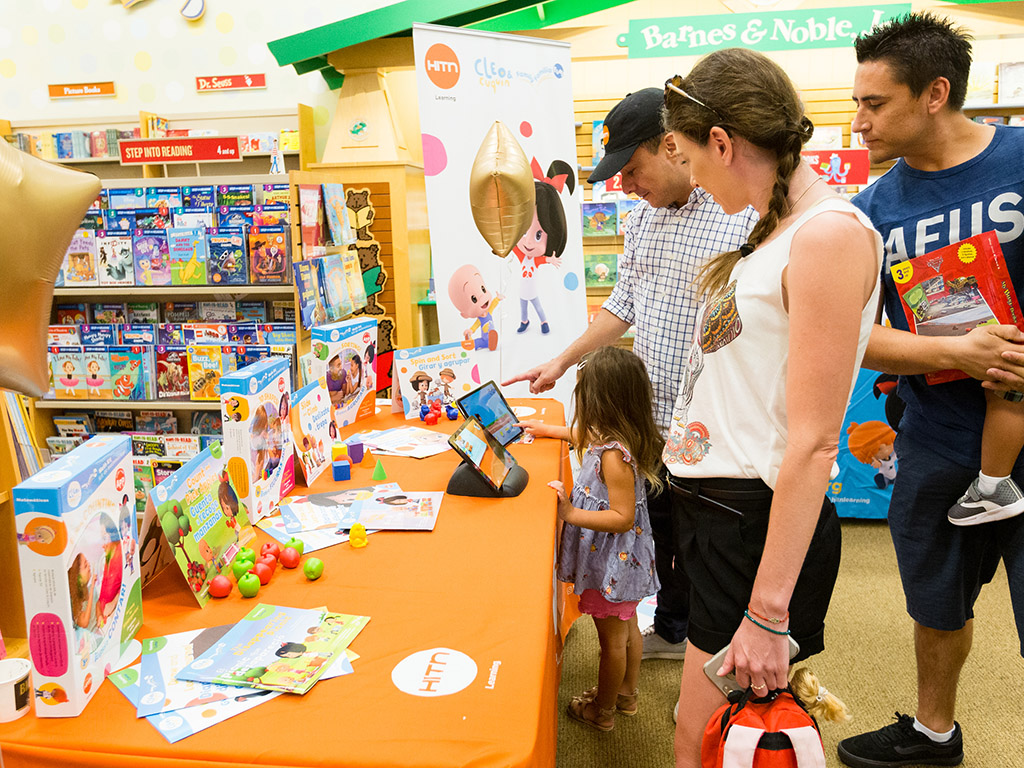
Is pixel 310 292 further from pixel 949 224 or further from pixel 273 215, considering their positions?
pixel 949 224

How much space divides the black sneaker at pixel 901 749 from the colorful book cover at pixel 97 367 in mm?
3536

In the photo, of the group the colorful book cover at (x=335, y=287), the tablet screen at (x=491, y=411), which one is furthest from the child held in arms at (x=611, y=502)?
the colorful book cover at (x=335, y=287)

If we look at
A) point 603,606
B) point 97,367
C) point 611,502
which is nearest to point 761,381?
point 611,502

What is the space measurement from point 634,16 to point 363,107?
224 cm

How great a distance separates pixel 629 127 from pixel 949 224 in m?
0.88

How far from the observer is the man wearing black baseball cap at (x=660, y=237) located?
83.4 inches

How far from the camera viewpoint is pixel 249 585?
1.37 m

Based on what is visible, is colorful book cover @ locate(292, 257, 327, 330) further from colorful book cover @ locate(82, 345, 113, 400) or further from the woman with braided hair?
the woman with braided hair

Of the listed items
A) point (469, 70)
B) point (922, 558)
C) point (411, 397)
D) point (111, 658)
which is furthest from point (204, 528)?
point (469, 70)

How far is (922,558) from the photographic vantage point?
6.27 feet

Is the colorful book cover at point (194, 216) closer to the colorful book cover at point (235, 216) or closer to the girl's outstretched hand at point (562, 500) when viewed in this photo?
the colorful book cover at point (235, 216)

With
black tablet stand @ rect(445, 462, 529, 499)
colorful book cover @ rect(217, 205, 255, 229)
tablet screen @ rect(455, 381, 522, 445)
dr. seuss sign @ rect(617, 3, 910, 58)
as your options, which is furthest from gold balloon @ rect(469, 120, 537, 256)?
dr. seuss sign @ rect(617, 3, 910, 58)

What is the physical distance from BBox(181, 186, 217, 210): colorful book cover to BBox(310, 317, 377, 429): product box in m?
1.40

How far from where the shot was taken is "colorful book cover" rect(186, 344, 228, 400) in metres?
3.49
